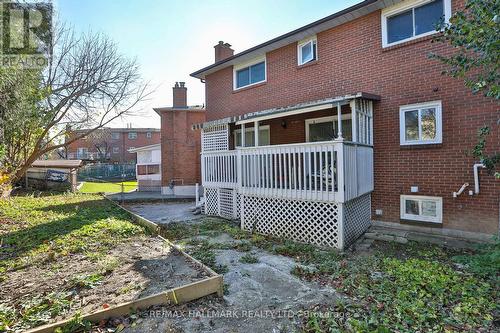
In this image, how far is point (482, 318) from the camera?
3695 mm

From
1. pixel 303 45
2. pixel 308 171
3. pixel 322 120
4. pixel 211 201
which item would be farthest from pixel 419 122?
pixel 211 201

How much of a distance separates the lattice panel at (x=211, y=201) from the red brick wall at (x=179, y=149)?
8.15 metres

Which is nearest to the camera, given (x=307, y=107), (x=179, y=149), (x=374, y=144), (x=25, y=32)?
(x=307, y=107)

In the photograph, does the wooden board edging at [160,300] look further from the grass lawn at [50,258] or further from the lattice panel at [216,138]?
the lattice panel at [216,138]

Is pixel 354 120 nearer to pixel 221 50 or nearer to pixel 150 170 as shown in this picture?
pixel 221 50

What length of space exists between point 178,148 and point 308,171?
46.1 feet

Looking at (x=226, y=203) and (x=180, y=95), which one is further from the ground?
(x=180, y=95)

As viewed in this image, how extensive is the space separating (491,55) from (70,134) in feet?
62.6

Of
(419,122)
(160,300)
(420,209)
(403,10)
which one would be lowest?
(160,300)

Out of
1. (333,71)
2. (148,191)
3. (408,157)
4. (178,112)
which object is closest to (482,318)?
(408,157)

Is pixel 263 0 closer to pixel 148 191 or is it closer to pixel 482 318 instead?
pixel 482 318

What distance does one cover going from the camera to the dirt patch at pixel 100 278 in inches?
157

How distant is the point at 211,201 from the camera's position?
11.4 m

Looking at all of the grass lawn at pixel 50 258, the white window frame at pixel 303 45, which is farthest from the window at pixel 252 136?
A: the grass lawn at pixel 50 258
